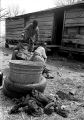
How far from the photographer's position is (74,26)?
948cm

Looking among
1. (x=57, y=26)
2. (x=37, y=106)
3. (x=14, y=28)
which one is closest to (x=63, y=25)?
(x=57, y=26)

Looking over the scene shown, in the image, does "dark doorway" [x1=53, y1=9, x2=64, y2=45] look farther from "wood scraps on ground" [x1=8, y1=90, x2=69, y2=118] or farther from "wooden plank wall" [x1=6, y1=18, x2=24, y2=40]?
"wood scraps on ground" [x1=8, y1=90, x2=69, y2=118]

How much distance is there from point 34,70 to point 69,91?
4.28 ft

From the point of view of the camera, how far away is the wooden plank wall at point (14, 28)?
1432 cm

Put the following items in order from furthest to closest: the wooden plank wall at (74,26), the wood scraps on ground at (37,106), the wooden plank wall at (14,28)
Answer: the wooden plank wall at (14,28), the wooden plank wall at (74,26), the wood scraps on ground at (37,106)

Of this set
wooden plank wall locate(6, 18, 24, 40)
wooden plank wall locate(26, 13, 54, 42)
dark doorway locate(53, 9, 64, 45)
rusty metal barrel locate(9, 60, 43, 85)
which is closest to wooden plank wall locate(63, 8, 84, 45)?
dark doorway locate(53, 9, 64, 45)

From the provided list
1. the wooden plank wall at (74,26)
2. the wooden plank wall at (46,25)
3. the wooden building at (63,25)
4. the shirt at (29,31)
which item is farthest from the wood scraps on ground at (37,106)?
the wooden plank wall at (46,25)

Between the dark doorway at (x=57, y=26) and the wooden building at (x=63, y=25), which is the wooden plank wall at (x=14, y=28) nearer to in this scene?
the wooden building at (x=63, y=25)

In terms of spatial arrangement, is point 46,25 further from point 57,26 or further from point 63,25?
point 63,25

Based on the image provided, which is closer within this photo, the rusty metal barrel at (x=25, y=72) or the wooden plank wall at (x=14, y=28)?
the rusty metal barrel at (x=25, y=72)

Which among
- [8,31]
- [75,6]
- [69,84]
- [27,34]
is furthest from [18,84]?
[8,31]

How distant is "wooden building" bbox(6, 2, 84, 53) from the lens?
9.17 metres

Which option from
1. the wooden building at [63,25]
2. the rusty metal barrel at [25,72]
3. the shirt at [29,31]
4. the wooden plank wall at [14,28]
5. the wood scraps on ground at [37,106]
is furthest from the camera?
the wooden plank wall at [14,28]

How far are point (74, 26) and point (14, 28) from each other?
734cm
